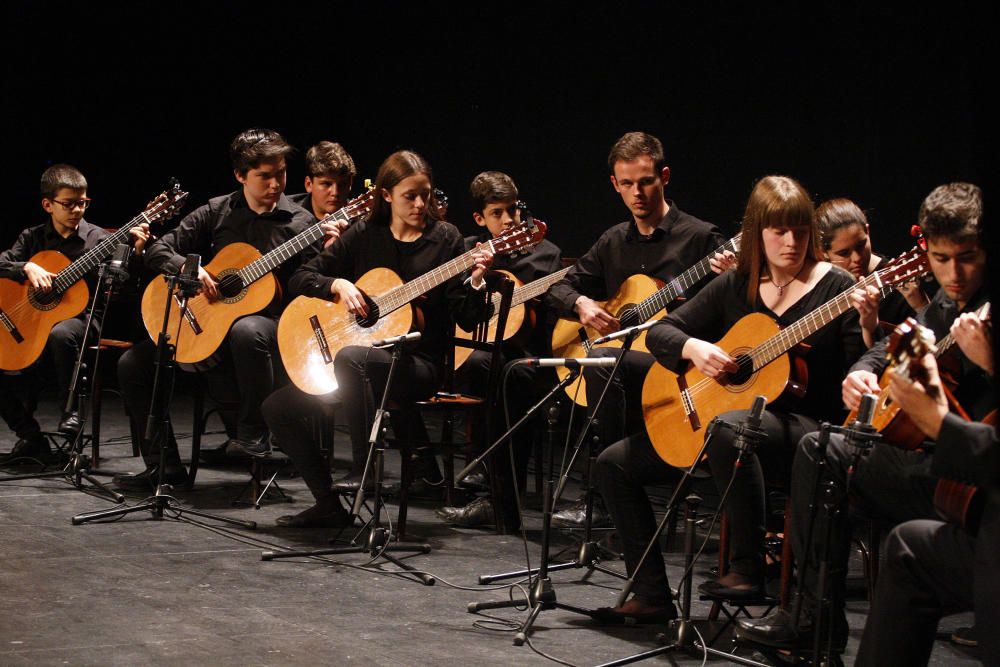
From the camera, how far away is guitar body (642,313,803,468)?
3.49 metres

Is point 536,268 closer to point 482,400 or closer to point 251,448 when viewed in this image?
point 482,400

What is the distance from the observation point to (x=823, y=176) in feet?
19.3

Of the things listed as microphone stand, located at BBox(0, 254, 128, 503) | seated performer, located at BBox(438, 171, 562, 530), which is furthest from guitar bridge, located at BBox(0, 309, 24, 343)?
seated performer, located at BBox(438, 171, 562, 530)

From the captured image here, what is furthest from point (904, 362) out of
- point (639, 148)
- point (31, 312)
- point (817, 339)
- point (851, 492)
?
point (31, 312)

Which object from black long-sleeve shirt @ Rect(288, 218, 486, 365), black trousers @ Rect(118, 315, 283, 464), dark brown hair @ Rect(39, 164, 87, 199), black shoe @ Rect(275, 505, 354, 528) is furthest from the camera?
dark brown hair @ Rect(39, 164, 87, 199)

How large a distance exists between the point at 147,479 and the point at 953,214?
13.0 ft

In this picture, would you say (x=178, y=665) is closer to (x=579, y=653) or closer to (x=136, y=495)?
(x=579, y=653)

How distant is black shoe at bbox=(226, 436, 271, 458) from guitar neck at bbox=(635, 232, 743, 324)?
1.89m

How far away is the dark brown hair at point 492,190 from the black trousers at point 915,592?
3879mm

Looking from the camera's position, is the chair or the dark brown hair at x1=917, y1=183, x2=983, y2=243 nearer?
the dark brown hair at x1=917, y1=183, x2=983, y2=243

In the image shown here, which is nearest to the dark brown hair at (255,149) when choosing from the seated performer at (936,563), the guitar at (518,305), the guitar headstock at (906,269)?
the guitar at (518,305)

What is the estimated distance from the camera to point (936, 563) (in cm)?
235

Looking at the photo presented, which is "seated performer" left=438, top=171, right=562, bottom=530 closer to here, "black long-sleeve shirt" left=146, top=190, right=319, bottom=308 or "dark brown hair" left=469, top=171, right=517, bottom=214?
"dark brown hair" left=469, top=171, right=517, bottom=214

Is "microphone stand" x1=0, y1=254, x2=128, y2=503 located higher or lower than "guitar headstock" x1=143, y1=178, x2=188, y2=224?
lower
